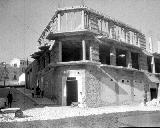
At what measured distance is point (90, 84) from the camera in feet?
69.9

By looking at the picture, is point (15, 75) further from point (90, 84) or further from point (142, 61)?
point (90, 84)

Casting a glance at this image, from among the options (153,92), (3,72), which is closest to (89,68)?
(153,92)

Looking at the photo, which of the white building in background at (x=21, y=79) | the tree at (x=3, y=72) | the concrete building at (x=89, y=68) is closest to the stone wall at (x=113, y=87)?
the concrete building at (x=89, y=68)

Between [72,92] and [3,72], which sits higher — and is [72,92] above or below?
below

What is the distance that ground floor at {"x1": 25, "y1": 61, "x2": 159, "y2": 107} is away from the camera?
21.1m

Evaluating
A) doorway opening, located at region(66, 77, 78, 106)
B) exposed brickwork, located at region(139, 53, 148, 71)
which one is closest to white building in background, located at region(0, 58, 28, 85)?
doorway opening, located at region(66, 77, 78, 106)

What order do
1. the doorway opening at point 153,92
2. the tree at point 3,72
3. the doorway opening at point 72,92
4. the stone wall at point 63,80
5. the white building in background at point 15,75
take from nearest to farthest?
the stone wall at point 63,80 < the doorway opening at point 72,92 < the doorway opening at point 153,92 < the white building in background at point 15,75 < the tree at point 3,72

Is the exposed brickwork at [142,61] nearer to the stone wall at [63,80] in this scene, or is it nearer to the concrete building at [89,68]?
the concrete building at [89,68]

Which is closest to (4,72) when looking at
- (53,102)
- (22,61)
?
(22,61)

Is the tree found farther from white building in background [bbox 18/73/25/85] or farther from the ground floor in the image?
the ground floor

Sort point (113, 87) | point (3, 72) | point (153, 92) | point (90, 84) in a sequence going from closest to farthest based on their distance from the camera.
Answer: point (90, 84) < point (113, 87) < point (153, 92) < point (3, 72)

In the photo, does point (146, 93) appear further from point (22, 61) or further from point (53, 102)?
point (22, 61)

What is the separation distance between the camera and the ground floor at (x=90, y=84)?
69.4ft

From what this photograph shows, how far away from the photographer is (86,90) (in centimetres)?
2092
